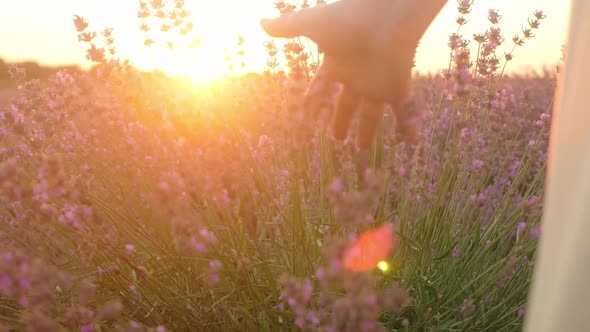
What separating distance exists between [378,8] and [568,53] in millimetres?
373

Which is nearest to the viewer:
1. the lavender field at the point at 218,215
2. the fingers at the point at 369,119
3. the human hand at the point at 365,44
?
the human hand at the point at 365,44

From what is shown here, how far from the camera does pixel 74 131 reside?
237 cm

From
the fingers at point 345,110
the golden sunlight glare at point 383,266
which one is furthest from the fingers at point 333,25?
the golden sunlight glare at point 383,266

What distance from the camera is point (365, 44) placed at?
3.63 ft

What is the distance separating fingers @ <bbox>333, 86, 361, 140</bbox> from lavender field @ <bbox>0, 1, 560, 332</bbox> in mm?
51

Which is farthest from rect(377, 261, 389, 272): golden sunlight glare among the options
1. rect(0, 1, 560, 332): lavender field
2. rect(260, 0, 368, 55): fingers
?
rect(260, 0, 368, 55): fingers

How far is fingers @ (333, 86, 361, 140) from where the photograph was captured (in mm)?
1237

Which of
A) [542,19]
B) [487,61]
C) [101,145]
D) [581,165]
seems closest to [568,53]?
[581,165]

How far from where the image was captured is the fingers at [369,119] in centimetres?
120

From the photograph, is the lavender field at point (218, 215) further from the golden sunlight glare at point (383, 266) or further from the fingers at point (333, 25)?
the fingers at point (333, 25)

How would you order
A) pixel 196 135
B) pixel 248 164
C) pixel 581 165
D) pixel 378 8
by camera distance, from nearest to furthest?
pixel 581 165 → pixel 378 8 → pixel 248 164 → pixel 196 135

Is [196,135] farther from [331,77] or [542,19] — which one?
[542,19]

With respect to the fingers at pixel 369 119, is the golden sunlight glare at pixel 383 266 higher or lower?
lower

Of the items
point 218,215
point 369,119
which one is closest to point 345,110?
point 369,119
